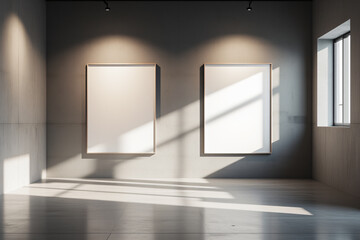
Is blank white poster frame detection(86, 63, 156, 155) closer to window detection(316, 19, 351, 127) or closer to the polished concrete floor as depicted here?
the polished concrete floor

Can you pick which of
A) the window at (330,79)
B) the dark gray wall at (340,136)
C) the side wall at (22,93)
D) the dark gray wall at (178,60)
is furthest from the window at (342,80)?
the side wall at (22,93)

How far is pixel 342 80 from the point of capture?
25.8 ft

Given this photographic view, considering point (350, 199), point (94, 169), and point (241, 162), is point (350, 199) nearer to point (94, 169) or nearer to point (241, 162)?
point (241, 162)

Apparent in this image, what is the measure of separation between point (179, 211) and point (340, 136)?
342cm

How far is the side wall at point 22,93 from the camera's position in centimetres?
690

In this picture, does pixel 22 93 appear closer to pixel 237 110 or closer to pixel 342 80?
pixel 237 110

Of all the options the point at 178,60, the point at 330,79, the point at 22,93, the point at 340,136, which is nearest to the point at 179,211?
the point at 340,136

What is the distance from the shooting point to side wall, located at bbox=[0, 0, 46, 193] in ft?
22.6

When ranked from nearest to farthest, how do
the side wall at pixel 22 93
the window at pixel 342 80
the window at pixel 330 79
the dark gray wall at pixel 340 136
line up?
the dark gray wall at pixel 340 136, the side wall at pixel 22 93, the window at pixel 342 80, the window at pixel 330 79

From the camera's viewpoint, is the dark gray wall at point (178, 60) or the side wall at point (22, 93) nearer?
the side wall at point (22, 93)

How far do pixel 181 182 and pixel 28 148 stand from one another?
9.67 feet

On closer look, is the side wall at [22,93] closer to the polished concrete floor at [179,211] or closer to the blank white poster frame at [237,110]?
the polished concrete floor at [179,211]

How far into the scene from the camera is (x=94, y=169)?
28.7ft

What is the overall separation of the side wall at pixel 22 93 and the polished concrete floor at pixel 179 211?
53 centimetres
